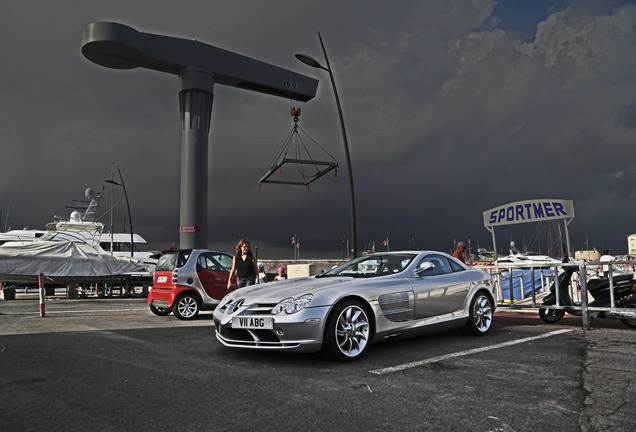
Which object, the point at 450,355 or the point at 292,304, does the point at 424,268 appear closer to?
the point at 450,355

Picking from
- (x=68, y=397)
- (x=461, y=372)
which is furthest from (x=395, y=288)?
(x=68, y=397)

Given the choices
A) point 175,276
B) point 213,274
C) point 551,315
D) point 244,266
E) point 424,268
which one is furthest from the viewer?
point 213,274


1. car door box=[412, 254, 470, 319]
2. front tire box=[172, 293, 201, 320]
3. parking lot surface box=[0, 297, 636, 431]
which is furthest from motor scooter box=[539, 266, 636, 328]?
front tire box=[172, 293, 201, 320]

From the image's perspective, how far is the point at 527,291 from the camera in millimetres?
14773

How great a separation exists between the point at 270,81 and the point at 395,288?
75.4 ft

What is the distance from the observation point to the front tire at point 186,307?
9133mm

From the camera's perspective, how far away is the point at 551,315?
8.06 metres

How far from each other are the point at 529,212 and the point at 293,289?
10739mm

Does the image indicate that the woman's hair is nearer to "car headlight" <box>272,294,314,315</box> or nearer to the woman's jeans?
the woman's jeans

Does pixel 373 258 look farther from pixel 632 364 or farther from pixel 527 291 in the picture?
pixel 527 291

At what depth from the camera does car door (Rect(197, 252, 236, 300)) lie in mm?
9492

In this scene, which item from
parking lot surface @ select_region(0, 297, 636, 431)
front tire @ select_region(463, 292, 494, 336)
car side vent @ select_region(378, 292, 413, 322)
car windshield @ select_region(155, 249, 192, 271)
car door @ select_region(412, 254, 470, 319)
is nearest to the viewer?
parking lot surface @ select_region(0, 297, 636, 431)

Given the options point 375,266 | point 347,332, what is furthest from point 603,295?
point 347,332

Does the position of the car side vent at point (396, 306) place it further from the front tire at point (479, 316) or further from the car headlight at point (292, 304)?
the front tire at point (479, 316)
